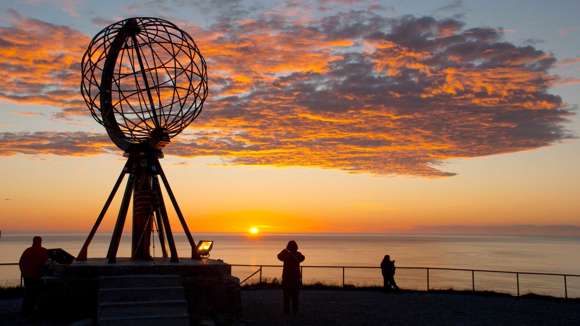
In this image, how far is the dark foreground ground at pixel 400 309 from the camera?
15.1m

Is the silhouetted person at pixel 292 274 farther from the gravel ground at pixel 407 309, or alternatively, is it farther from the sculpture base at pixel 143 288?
the sculpture base at pixel 143 288

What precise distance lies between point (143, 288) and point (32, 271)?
135 inches

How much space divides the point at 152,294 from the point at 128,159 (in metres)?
5.98

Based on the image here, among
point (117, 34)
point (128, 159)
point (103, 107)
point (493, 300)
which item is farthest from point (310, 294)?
point (117, 34)

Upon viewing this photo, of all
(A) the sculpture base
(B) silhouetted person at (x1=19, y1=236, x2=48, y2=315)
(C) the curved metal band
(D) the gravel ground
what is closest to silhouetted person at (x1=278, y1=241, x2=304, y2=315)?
(D) the gravel ground

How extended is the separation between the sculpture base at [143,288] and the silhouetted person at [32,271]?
1.08 feet

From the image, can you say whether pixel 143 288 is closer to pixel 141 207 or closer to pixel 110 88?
pixel 141 207

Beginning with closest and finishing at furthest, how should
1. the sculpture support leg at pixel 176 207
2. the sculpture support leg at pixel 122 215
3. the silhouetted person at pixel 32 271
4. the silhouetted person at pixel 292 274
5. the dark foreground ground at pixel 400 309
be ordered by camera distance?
the dark foreground ground at pixel 400 309
the silhouetted person at pixel 32 271
the silhouetted person at pixel 292 274
the sculpture support leg at pixel 122 215
the sculpture support leg at pixel 176 207

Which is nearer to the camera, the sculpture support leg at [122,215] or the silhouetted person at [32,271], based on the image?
the silhouetted person at [32,271]

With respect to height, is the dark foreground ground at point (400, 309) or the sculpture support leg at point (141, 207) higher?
the sculpture support leg at point (141, 207)

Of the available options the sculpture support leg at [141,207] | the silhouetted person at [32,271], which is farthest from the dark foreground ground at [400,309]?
the sculpture support leg at [141,207]

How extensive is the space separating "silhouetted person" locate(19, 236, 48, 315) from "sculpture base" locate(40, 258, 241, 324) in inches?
12.9

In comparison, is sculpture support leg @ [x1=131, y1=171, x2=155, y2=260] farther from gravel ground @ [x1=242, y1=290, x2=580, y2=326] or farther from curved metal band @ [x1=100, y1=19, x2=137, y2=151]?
gravel ground @ [x1=242, y1=290, x2=580, y2=326]

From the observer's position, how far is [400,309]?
1755 cm
